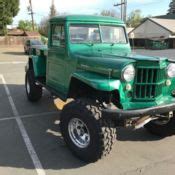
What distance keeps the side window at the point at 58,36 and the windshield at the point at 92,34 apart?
0.76 feet

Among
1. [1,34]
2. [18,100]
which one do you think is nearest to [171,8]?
[1,34]

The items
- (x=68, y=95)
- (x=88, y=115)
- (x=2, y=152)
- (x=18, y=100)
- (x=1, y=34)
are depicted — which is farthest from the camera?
(x=1, y=34)

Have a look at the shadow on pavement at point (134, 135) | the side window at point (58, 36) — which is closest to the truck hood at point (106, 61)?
the side window at point (58, 36)

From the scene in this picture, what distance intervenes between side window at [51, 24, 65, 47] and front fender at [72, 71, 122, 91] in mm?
1320

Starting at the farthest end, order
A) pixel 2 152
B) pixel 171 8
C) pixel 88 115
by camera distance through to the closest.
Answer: pixel 171 8
pixel 2 152
pixel 88 115

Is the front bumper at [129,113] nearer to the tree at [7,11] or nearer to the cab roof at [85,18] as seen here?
the cab roof at [85,18]

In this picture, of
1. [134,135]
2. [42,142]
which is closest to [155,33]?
[134,135]

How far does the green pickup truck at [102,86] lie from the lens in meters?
4.77

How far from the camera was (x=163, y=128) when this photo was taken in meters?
6.01

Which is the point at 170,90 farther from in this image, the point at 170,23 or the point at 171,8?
the point at 171,8

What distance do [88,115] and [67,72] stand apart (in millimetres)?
1446

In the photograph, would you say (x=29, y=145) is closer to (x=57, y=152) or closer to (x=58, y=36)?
(x=57, y=152)

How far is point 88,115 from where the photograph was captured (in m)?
4.81

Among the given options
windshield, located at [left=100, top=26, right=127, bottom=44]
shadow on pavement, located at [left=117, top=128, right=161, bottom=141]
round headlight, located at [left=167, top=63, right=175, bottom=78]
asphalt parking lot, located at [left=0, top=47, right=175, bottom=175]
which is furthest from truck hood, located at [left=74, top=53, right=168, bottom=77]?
shadow on pavement, located at [left=117, top=128, right=161, bottom=141]
